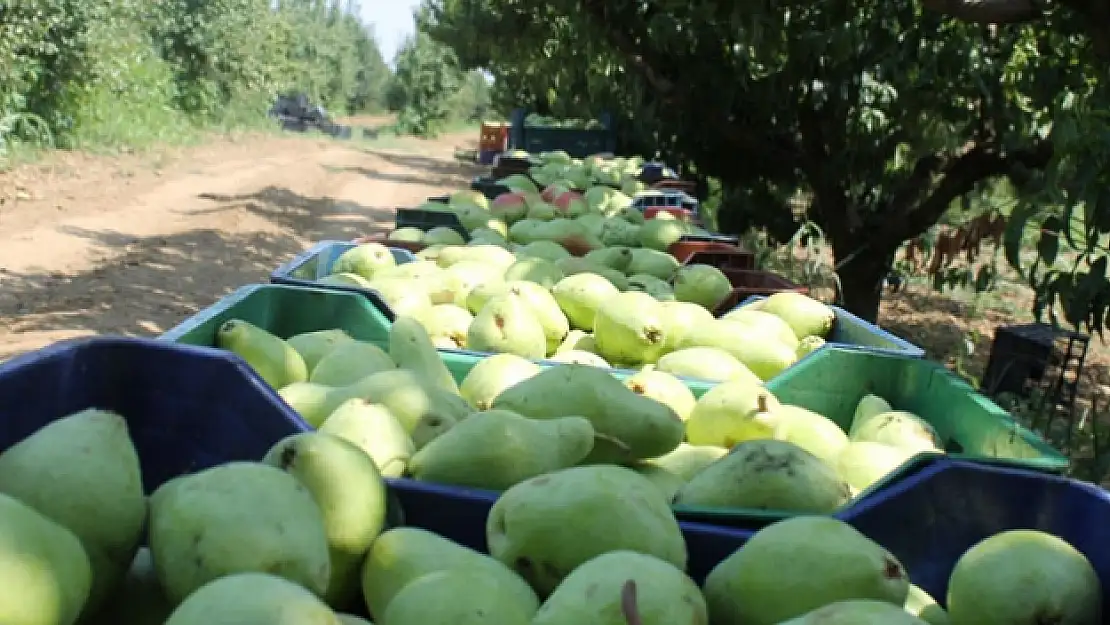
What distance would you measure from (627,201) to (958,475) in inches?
174

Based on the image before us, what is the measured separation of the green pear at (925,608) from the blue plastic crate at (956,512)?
0.38ft

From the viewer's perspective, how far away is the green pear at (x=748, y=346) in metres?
2.69

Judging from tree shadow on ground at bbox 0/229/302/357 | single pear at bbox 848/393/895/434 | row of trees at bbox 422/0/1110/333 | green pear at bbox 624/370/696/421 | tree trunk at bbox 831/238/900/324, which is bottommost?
tree shadow on ground at bbox 0/229/302/357

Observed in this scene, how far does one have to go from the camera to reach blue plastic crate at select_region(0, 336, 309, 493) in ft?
5.27

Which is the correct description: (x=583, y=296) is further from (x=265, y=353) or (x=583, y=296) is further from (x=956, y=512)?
(x=956, y=512)

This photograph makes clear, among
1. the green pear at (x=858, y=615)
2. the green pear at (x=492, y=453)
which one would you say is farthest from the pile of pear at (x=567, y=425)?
the green pear at (x=858, y=615)

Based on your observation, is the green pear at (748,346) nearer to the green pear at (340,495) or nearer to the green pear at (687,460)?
the green pear at (687,460)

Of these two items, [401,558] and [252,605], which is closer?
[252,605]

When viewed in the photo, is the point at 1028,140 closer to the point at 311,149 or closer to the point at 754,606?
the point at 754,606

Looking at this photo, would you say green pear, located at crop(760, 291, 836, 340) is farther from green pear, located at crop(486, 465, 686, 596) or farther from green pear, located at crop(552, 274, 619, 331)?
green pear, located at crop(486, 465, 686, 596)

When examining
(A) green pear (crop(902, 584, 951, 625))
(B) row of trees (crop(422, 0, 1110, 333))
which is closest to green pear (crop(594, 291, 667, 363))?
(A) green pear (crop(902, 584, 951, 625))

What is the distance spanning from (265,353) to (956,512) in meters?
1.41

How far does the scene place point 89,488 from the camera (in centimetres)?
118

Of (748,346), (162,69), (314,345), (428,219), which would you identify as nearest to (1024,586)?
(748,346)
